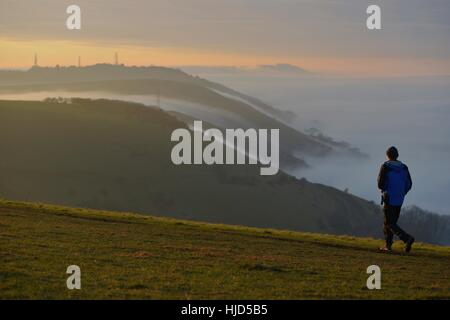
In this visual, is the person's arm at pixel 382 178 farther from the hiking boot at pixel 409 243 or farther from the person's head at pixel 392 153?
the hiking boot at pixel 409 243

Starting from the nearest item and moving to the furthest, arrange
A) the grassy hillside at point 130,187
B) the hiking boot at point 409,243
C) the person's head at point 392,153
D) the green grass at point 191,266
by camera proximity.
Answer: the green grass at point 191,266
the person's head at point 392,153
the hiking boot at point 409,243
the grassy hillside at point 130,187

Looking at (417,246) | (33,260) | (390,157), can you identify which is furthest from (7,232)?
(417,246)

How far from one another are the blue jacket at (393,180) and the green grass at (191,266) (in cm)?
190

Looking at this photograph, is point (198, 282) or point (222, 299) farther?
point (198, 282)

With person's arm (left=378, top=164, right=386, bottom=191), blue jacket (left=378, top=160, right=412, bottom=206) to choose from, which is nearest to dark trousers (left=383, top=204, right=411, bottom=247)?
blue jacket (left=378, top=160, right=412, bottom=206)

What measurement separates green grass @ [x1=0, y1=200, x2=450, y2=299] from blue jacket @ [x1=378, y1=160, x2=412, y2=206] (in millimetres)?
1903

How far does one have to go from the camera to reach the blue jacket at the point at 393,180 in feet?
81.2

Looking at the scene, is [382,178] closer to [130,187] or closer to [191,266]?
[191,266]

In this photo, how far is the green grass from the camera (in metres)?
15.8

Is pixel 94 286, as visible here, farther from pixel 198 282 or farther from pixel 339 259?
pixel 339 259

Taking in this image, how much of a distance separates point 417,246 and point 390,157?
7.25m

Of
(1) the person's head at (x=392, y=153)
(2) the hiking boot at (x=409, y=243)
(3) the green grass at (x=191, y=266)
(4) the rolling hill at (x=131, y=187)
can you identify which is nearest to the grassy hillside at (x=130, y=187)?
(4) the rolling hill at (x=131, y=187)
